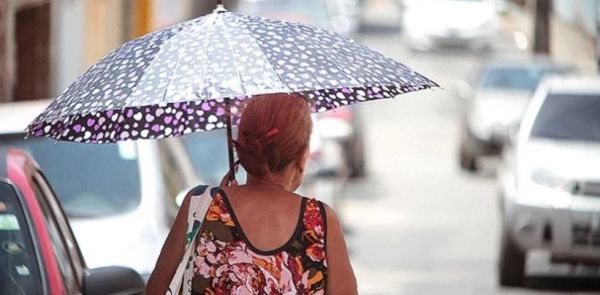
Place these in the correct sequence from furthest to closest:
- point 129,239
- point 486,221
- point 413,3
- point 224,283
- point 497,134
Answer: point 413,3 → point 497,134 → point 486,221 → point 129,239 → point 224,283

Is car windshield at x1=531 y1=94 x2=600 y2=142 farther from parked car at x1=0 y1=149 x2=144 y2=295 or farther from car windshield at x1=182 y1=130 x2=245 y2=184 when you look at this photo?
parked car at x1=0 y1=149 x2=144 y2=295

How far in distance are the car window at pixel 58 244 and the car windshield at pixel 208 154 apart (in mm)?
7068

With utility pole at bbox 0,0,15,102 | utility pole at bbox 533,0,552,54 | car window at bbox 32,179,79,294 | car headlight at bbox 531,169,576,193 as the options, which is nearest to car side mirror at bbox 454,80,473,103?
utility pole at bbox 533,0,552,54

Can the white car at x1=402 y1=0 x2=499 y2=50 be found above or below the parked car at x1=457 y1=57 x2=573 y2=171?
below

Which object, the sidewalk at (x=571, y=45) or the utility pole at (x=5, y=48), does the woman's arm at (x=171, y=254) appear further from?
the sidewalk at (x=571, y=45)

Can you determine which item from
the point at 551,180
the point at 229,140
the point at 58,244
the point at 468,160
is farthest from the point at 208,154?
the point at 468,160

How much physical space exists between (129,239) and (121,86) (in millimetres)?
3372

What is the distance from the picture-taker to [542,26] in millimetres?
34812

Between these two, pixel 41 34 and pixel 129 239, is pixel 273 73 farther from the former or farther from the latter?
pixel 41 34

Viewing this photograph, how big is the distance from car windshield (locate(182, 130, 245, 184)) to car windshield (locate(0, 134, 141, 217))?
154 inches

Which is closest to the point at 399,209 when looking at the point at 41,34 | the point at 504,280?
the point at 41,34

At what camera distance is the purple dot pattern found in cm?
498

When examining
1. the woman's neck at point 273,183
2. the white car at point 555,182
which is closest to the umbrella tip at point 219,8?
the woman's neck at point 273,183

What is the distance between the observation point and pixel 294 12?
3234cm
